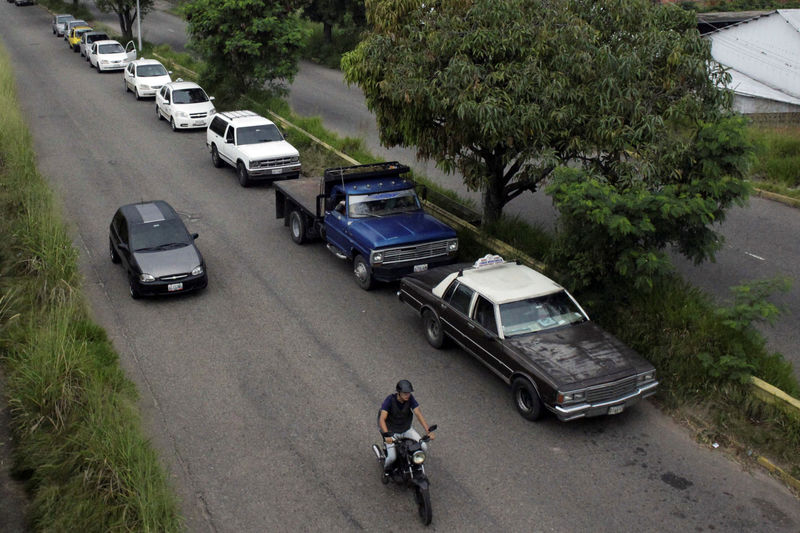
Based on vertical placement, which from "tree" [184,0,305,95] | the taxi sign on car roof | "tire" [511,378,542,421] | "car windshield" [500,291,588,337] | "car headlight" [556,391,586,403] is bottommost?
"tire" [511,378,542,421]

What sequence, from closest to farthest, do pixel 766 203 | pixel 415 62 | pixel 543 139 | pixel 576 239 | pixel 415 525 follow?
pixel 415 525 → pixel 576 239 → pixel 543 139 → pixel 415 62 → pixel 766 203

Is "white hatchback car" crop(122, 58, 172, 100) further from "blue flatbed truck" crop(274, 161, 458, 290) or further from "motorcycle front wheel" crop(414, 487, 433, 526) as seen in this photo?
"motorcycle front wheel" crop(414, 487, 433, 526)

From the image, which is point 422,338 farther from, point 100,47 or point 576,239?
point 100,47

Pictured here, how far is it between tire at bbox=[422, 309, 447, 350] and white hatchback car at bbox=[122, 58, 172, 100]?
2265 centimetres

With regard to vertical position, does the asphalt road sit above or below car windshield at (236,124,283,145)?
below

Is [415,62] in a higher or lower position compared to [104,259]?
higher

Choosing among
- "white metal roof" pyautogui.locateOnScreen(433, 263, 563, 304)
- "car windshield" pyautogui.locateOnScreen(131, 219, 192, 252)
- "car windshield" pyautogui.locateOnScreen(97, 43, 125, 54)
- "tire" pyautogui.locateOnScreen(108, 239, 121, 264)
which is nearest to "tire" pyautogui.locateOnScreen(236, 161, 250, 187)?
"tire" pyautogui.locateOnScreen(108, 239, 121, 264)

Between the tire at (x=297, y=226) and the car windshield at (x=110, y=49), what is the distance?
85.3 feet

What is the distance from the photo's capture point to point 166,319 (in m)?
14.0

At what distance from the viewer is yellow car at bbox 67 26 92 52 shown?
4459 cm

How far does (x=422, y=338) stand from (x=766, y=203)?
478 inches

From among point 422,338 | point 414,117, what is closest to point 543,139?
point 414,117

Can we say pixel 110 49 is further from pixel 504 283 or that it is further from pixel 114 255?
pixel 504 283

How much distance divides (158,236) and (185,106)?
1365cm
